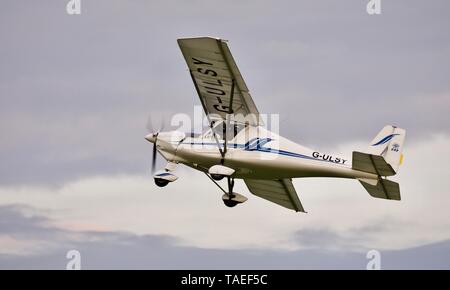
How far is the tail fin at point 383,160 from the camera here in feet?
113

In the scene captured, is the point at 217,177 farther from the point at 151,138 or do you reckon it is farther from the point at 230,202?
the point at 151,138

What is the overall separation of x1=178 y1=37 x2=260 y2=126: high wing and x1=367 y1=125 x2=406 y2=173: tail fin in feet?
12.5

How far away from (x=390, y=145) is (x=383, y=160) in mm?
975

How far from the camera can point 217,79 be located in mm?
36031

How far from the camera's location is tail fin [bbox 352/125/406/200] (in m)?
34.3

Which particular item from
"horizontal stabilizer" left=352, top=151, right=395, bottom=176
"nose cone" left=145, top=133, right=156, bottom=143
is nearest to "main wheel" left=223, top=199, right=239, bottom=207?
"nose cone" left=145, top=133, right=156, bottom=143

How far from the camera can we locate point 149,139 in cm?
3781

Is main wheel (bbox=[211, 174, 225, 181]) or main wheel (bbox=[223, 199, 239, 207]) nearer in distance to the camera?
main wheel (bbox=[211, 174, 225, 181])

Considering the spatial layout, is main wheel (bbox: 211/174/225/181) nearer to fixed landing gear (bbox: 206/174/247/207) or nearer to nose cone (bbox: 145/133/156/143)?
fixed landing gear (bbox: 206/174/247/207)

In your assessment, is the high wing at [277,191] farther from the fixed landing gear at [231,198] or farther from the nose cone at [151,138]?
the nose cone at [151,138]

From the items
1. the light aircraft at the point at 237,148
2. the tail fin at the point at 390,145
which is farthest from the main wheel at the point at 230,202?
the tail fin at the point at 390,145

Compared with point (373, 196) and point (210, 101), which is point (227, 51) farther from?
point (373, 196)

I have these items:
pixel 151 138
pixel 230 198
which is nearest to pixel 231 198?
pixel 230 198
